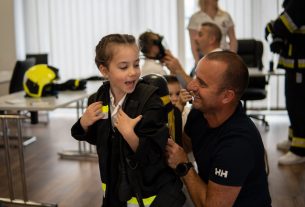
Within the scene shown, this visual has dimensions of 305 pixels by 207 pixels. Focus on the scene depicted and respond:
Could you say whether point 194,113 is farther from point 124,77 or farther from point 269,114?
point 269,114

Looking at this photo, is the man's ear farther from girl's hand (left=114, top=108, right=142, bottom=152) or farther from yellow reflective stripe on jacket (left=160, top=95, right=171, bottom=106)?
girl's hand (left=114, top=108, right=142, bottom=152)

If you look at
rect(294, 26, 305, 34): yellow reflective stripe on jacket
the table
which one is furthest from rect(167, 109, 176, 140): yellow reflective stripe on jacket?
rect(294, 26, 305, 34): yellow reflective stripe on jacket

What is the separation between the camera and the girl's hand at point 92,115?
5.13 feet

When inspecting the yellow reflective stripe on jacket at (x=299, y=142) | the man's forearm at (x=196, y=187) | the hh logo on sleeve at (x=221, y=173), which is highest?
the hh logo on sleeve at (x=221, y=173)

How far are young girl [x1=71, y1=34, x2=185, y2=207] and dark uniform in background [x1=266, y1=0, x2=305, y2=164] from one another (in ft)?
7.87

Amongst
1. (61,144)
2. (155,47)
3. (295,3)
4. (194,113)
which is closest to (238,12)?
(295,3)

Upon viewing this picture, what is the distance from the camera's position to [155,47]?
8.82 feet

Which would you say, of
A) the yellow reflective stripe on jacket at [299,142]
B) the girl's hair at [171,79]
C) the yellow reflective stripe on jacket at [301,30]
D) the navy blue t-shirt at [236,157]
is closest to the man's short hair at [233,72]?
the navy blue t-shirt at [236,157]

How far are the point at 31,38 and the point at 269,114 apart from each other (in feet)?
13.4

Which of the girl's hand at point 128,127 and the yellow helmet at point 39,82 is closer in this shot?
the girl's hand at point 128,127

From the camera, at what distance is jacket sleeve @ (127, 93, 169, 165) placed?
1.48 meters

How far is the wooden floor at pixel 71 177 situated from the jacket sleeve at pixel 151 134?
1.73m

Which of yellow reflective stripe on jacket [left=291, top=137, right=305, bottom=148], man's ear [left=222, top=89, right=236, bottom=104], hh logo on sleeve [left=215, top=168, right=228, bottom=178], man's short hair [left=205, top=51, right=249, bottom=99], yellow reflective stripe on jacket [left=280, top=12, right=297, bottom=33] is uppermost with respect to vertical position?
yellow reflective stripe on jacket [left=280, top=12, right=297, bottom=33]

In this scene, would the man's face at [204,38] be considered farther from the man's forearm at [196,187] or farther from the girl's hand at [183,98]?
the man's forearm at [196,187]
